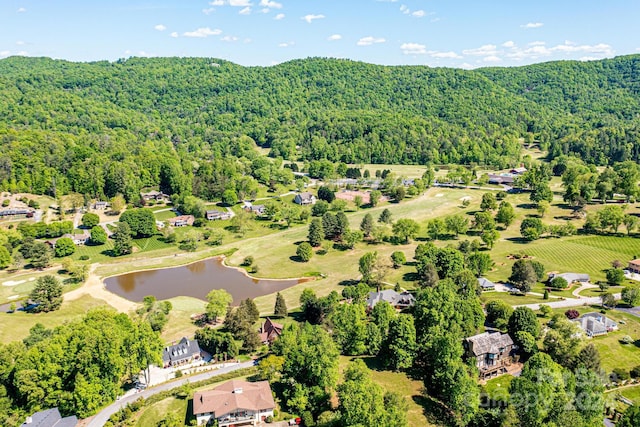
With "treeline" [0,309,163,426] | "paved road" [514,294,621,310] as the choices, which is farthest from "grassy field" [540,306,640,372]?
"treeline" [0,309,163,426]

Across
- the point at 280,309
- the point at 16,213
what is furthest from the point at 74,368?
the point at 16,213

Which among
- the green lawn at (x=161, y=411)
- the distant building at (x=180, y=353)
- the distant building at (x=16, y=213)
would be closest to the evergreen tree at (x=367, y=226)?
the distant building at (x=180, y=353)

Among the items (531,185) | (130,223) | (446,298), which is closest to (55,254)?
(130,223)

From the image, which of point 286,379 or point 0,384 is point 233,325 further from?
point 0,384

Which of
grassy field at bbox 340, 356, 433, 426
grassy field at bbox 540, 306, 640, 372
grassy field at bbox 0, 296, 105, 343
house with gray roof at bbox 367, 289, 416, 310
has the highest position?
grassy field at bbox 0, 296, 105, 343

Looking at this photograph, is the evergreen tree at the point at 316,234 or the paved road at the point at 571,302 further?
the evergreen tree at the point at 316,234

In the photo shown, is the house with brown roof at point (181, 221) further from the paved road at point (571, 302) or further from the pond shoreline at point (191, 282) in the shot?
the paved road at point (571, 302)

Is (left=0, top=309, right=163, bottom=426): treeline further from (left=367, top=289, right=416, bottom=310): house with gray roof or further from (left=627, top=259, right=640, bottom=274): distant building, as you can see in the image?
(left=627, top=259, right=640, bottom=274): distant building
